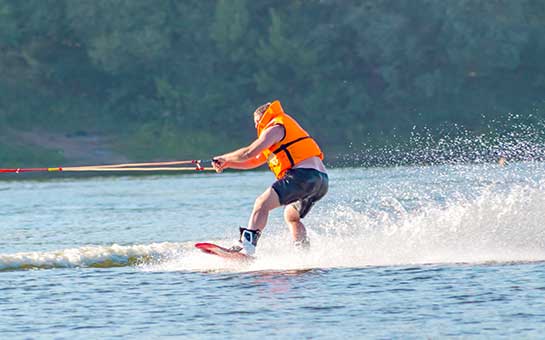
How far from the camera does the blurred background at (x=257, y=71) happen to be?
49375 mm

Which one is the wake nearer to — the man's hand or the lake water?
the lake water

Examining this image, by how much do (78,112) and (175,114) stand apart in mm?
3602

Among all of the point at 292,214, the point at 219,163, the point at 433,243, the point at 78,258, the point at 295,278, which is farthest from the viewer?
the point at 78,258

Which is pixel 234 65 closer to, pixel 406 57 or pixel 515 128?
pixel 406 57

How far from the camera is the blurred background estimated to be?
49375 mm

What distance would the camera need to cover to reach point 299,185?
12164 millimetres

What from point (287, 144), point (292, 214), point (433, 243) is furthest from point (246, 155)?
point (433, 243)

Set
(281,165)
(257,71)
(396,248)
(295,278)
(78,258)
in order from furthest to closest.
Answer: (257,71) → (78,258) → (396,248) → (281,165) → (295,278)

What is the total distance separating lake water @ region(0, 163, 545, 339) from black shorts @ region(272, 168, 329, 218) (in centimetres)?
66

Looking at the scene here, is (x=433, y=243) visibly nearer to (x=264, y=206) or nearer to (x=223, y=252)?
(x=264, y=206)

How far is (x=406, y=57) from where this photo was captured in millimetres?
50875

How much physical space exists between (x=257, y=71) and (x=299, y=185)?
40.1 metres

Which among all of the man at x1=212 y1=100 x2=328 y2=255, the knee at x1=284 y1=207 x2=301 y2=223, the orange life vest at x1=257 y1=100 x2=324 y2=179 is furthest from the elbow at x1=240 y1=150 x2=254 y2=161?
the knee at x1=284 y1=207 x2=301 y2=223

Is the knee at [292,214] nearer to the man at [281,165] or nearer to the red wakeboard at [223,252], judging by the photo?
the man at [281,165]
